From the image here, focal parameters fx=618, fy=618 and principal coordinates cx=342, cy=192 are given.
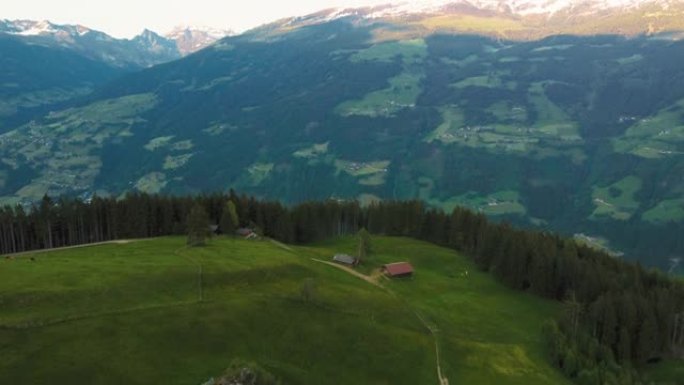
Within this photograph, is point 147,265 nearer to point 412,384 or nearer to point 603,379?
point 412,384

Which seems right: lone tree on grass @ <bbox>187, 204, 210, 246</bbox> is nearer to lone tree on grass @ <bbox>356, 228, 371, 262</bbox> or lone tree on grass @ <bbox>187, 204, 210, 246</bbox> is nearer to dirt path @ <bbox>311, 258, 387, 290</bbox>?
dirt path @ <bbox>311, 258, 387, 290</bbox>

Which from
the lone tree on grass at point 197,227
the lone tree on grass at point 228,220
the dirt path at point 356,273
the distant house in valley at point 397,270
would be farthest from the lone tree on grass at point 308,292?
the lone tree on grass at point 228,220

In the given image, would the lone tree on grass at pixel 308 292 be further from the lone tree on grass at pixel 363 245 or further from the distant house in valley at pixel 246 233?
the distant house in valley at pixel 246 233

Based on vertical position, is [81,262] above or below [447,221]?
above

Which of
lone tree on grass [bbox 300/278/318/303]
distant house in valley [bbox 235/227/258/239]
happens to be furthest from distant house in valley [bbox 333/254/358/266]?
lone tree on grass [bbox 300/278/318/303]

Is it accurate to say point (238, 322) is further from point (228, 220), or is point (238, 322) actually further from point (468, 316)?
point (228, 220)

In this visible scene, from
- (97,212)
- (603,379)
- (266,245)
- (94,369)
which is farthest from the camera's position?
(97,212)

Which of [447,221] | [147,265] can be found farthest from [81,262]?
[447,221]
